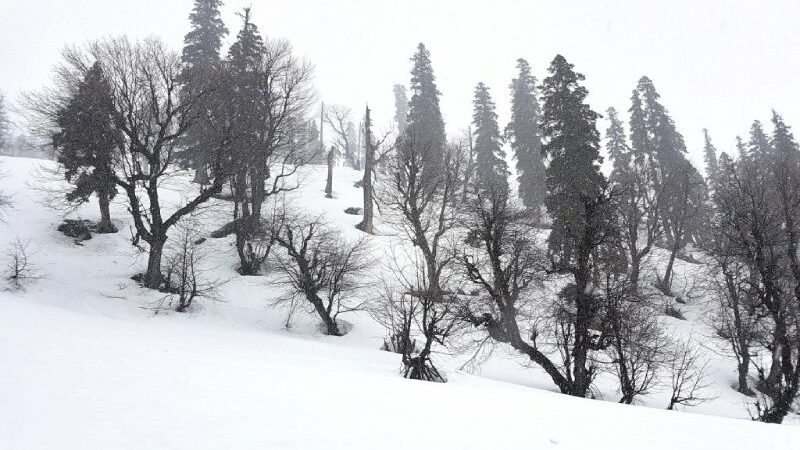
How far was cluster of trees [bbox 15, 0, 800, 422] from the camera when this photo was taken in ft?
47.8

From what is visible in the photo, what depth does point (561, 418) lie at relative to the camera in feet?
18.5

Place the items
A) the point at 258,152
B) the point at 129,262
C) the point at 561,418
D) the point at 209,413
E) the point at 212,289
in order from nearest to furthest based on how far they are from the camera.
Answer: the point at 209,413 → the point at 561,418 → the point at 212,289 → the point at 129,262 → the point at 258,152

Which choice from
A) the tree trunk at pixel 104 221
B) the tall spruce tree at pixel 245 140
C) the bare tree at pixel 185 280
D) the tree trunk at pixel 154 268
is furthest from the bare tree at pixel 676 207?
the tree trunk at pixel 104 221

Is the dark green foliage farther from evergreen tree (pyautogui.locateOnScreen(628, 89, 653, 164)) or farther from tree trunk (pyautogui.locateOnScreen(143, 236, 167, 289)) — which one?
tree trunk (pyautogui.locateOnScreen(143, 236, 167, 289))

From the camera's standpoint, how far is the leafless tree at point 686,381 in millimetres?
13511

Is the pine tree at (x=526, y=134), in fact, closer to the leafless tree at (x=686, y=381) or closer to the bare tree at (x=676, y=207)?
the bare tree at (x=676, y=207)

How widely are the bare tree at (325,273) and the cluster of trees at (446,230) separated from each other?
0.12 meters

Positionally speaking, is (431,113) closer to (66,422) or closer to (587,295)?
(587,295)

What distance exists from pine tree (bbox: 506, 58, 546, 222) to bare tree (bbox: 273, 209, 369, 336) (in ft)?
67.1

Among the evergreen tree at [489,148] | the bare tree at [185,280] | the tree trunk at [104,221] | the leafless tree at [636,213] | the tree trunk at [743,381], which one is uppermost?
the evergreen tree at [489,148]

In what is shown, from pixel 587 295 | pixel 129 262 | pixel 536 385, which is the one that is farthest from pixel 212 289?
pixel 587 295

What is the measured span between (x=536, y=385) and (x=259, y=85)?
23.4 metres

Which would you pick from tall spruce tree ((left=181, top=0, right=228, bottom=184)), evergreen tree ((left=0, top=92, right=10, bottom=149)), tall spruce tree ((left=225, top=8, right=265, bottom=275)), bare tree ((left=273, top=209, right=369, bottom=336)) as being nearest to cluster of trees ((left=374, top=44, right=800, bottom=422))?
bare tree ((left=273, top=209, right=369, bottom=336))

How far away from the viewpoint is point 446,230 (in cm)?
2322
